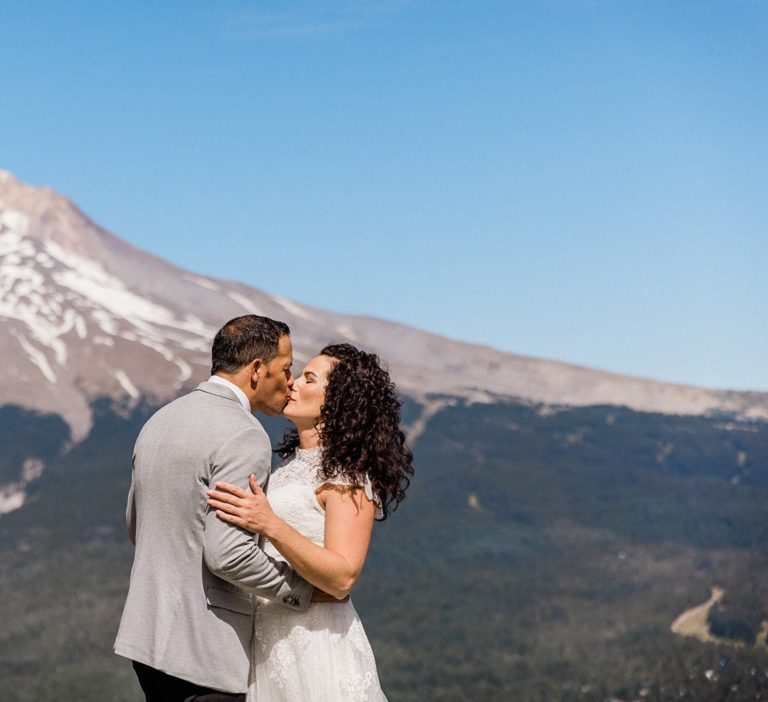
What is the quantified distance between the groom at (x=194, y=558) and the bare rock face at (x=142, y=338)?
38.3 metres

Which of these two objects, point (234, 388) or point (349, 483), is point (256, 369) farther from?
point (349, 483)

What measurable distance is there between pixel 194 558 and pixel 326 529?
1.55 ft

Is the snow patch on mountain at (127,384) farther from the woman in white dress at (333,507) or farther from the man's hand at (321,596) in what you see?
the man's hand at (321,596)

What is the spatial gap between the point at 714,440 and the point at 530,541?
863 cm

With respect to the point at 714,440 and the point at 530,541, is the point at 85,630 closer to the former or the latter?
the point at 530,541

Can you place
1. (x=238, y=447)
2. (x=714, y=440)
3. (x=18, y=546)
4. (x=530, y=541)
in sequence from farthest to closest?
1. (x=714, y=440)
2. (x=530, y=541)
3. (x=18, y=546)
4. (x=238, y=447)

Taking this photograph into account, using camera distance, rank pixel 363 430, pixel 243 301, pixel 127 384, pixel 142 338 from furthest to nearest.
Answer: pixel 243 301 → pixel 142 338 → pixel 127 384 → pixel 363 430

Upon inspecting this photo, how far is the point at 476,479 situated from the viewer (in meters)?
43.6

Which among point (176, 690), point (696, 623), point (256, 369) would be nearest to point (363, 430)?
point (256, 369)

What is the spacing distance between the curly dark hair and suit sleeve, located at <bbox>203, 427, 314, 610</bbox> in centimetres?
38

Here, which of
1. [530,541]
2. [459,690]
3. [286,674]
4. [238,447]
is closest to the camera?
[238,447]

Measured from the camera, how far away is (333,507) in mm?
3973

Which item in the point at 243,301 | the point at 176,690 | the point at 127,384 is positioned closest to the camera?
the point at 176,690

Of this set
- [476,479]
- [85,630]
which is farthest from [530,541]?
[85,630]
